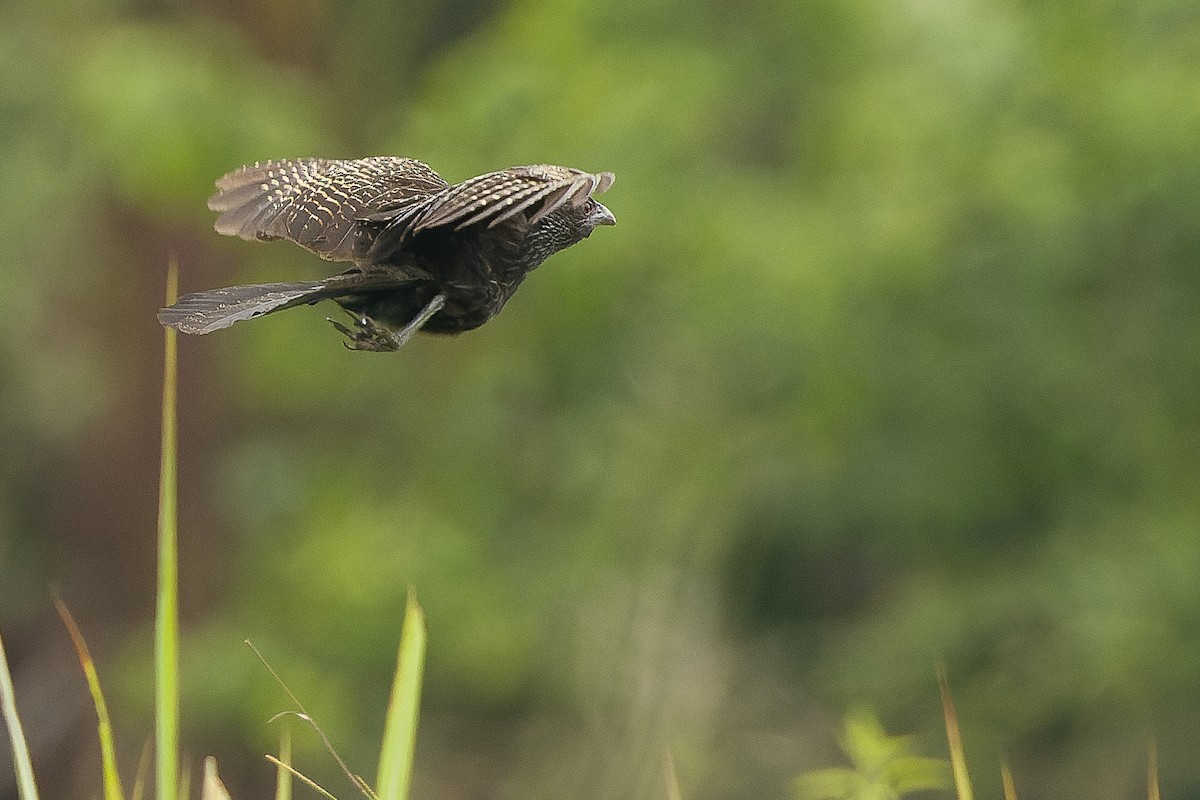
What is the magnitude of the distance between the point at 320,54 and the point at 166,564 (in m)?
10.9

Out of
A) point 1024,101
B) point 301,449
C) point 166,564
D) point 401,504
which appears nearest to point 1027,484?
point 1024,101

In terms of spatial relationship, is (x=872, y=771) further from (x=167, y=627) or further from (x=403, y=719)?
(x=167, y=627)

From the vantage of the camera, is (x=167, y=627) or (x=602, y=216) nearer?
(x=167, y=627)

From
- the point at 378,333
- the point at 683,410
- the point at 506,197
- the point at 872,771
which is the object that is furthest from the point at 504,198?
the point at 683,410

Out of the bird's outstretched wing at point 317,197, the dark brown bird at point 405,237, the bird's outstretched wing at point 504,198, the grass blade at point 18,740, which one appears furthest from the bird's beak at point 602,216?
the grass blade at point 18,740

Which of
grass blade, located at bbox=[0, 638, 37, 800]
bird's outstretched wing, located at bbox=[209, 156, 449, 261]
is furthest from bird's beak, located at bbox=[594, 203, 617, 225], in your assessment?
grass blade, located at bbox=[0, 638, 37, 800]

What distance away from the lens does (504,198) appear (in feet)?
9.14

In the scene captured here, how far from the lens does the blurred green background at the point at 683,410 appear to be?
9828mm

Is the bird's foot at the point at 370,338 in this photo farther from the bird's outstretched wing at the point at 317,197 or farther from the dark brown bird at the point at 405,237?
the bird's outstretched wing at the point at 317,197

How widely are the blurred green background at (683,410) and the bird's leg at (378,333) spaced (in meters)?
6.02

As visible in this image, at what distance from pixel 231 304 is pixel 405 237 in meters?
0.44

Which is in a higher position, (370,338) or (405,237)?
(405,237)

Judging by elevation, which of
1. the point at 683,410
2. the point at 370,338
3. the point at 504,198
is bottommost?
the point at 370,338

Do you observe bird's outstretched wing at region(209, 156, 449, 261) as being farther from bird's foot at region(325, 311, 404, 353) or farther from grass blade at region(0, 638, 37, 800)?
grass blade at region(0, 638, 37, 800)
